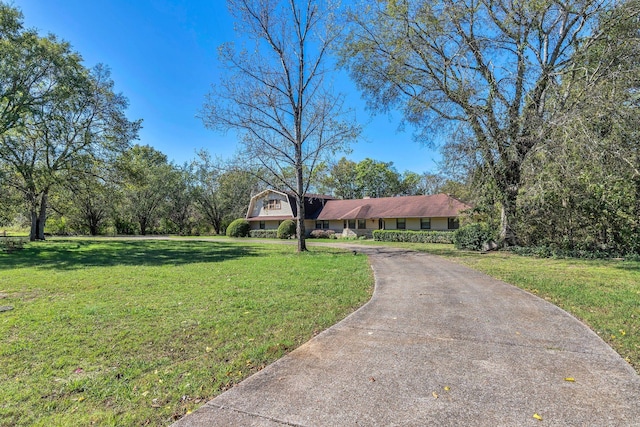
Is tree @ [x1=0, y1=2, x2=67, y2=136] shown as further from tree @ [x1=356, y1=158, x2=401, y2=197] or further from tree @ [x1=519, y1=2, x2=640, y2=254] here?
tree @ [x1=356, y1=158, x2=401, y2=197]

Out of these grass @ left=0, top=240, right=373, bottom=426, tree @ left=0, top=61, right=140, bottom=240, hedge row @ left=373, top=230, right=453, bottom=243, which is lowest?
grass @ left=0, top=240, right=373, bottom=426

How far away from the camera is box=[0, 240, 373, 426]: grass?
2.96 m

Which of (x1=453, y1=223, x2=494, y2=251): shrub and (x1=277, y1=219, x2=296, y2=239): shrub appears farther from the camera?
(x1=277, y1=219, x2=296, y2=239): shrub

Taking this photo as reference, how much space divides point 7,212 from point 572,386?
28.8 m

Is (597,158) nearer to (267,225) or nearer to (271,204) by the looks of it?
(271,204)

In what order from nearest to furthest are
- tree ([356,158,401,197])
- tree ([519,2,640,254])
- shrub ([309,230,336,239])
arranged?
tree ([519,2,640,254]), shrub ([309,230,336,239]), tree ([356,158,401,197])

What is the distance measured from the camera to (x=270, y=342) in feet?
14.2

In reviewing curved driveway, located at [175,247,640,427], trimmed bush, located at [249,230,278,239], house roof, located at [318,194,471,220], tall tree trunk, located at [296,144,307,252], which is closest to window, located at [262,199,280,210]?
trimmed bush, located at [249,230,278,239]

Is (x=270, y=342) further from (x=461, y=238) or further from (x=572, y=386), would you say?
(x=461, y=238)

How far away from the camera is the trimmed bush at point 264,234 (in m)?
35.3

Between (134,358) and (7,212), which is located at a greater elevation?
(7,212)

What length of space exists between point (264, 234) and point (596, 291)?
3105 centimetres

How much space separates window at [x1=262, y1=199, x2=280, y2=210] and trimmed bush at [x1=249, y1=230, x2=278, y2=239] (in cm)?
304

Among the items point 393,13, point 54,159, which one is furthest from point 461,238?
point 54,159
